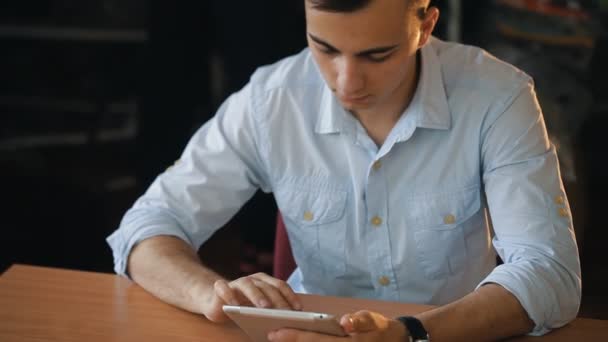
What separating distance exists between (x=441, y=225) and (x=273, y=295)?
0.41 meters

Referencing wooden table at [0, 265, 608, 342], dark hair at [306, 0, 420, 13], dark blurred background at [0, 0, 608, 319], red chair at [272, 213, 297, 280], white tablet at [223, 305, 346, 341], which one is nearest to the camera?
white tablet at [223, 305, 346, 341]

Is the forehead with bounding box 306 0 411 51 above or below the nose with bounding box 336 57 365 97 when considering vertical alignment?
above

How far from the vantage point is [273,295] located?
4.32 feet

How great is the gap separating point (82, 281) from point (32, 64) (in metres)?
2.56

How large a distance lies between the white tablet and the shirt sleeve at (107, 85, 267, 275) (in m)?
0.42

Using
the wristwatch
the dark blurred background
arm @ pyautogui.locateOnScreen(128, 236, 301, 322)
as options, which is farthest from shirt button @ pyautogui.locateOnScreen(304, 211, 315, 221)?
the dark blurred background

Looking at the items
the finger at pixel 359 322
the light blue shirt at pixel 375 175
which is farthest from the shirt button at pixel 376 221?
the finger at pixel 359 322

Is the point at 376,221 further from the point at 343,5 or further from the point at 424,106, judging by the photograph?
the point at 343,5

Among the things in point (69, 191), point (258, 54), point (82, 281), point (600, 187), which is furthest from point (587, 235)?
point (82, 281)

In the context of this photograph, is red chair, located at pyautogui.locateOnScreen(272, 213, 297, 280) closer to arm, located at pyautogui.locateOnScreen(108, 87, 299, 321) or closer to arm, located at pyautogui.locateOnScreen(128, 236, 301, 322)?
arm, located at pyautogui.locateOnScreen(108, 87, 299, 321)

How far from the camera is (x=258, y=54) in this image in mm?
2779

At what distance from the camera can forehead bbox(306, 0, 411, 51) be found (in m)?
1.39

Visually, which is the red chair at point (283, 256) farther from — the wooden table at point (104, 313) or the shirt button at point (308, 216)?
the wooden table at point (104, 313)

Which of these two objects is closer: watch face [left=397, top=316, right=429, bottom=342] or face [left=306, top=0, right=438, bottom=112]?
watch face [left=397, top=316, right=429, bottom=342]
